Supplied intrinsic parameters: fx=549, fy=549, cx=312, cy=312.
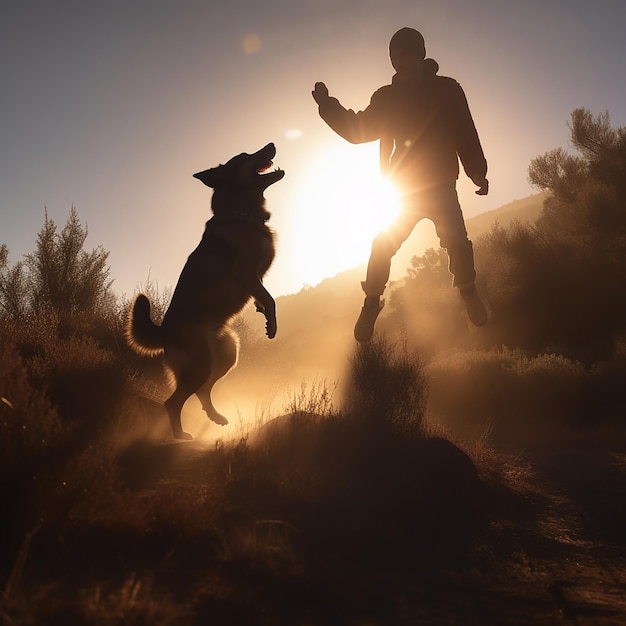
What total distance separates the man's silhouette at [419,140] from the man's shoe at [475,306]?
0.07m


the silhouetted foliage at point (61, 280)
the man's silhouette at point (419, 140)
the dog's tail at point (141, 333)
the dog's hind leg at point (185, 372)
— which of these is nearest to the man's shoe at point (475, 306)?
the man's silhouette at point (419, 140)

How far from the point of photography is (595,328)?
17094 millimetres

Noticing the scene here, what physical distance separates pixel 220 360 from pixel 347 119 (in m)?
2.80

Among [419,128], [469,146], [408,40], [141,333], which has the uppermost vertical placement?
[408,40]

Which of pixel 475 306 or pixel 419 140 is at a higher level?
pixel 419 140

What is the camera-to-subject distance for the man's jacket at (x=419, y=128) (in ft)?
15.8

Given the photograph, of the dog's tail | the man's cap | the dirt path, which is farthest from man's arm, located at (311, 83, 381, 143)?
the dirt path

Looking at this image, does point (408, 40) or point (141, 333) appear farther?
point (141, 333)

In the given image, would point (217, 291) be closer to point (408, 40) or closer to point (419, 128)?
point (419, 128)

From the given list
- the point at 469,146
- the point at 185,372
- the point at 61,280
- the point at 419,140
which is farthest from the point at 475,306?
the point at 61,280

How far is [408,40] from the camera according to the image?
4.69 m

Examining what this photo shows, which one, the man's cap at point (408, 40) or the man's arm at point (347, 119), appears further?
the man's arm at point (347, 119)

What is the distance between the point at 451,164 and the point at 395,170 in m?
0.49

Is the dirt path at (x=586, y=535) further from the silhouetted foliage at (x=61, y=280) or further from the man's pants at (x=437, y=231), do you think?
the silhouetted foliage at (x=61, y=280)
